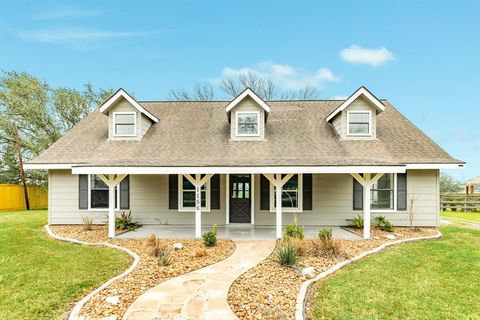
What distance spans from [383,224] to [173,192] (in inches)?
328

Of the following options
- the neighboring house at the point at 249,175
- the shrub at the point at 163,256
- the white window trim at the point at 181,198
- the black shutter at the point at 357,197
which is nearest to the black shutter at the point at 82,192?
the neighboring house at the point at 249,175

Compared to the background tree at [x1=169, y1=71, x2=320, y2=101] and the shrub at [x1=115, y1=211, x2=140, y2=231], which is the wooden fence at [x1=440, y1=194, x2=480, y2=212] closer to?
the background tree at [x1=169, y1=71, x2=320, y2=101]

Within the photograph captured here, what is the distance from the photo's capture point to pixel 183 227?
460 inches

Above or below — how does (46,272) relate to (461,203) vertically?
above

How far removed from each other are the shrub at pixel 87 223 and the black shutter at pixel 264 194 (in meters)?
6.70

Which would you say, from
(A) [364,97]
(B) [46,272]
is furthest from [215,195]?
(A) [364,97]

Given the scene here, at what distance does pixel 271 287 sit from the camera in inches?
217

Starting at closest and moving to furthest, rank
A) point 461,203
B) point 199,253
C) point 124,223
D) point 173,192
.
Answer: point 199,253 → point 124,223 → point 173,192 → point 461,203

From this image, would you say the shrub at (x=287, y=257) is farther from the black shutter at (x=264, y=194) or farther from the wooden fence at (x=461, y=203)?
the wooden fence at (x=461, y=203)

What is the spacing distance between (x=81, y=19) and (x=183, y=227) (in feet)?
50.4

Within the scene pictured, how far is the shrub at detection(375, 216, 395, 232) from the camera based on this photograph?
35.4 feet

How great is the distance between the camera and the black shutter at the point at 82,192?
1206cm

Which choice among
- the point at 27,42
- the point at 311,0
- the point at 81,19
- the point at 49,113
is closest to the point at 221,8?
the point at 311,0

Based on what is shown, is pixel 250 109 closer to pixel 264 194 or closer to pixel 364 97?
pixel 264 194
